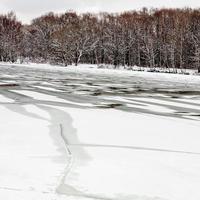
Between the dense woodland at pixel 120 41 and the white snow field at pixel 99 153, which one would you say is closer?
the white snow field at pixel 99 153

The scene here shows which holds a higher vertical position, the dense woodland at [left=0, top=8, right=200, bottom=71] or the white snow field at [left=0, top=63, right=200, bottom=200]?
the dense woodland at [left=0, top=8, right=200, bottom=71]

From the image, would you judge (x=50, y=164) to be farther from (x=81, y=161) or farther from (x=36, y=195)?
(x=36, y=195)

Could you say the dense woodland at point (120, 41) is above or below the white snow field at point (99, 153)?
above

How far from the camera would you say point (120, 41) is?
73.3m

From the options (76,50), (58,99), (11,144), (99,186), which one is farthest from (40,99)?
(76,50)

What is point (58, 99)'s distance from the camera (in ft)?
52.7

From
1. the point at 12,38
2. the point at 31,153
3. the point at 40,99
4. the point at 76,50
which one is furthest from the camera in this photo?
the point at 12,38

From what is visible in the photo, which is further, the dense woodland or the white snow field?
the dense woodland

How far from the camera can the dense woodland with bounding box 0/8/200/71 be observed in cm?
6688

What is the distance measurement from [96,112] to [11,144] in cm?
497

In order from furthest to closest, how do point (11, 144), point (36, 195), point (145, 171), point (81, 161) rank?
1. point (11, 144)
2. point (81, 161)
3. point (145, 171)
4. point (36, 195)

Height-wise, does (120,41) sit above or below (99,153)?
above

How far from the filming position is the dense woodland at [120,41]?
66.9 m

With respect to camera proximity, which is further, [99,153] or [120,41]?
[120,41]
